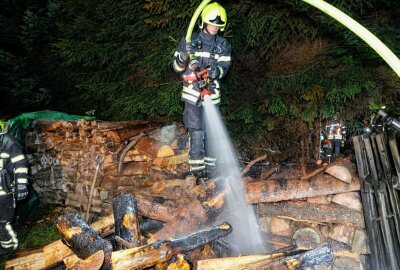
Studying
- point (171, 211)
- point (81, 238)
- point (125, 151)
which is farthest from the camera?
point (125, 151)

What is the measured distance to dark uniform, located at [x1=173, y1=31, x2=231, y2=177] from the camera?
474 centimetres

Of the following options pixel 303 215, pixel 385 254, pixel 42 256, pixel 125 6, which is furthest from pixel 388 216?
pixel 125 6

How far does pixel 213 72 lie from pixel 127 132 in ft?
8.13

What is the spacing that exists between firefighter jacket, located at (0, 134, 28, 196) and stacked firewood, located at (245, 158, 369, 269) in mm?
4228

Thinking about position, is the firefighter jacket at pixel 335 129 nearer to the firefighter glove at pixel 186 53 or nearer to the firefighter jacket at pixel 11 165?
the firefighter glove at pixel 186 53

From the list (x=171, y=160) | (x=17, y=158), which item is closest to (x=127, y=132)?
(x=171, y=160)

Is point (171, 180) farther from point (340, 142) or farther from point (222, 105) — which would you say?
point (340, 142)

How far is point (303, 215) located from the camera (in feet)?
14.5

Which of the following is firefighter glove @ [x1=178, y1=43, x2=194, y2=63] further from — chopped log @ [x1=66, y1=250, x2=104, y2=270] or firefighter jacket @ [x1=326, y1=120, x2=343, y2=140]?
chopped log @ [x1=66, y1=250, x2=104, y2=270]

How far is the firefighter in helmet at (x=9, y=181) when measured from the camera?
18.5 feet

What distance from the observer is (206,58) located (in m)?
4.86

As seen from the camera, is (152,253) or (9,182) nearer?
(152,253)

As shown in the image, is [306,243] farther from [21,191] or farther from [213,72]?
[21,191]

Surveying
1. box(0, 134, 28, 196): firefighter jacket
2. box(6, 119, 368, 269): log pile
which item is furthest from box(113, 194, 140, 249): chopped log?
box(0, 134, 28, 196): firefighter jacket
